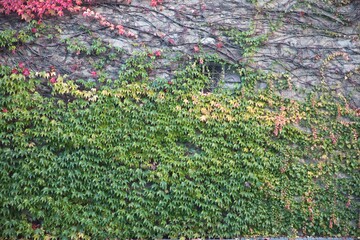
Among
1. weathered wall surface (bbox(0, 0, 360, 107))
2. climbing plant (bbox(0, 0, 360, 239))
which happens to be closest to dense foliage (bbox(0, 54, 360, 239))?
climbing plant (bbox(0, 0, 360, 239))

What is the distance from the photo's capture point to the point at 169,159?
5.88 m

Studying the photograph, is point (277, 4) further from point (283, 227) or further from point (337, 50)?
point (283, 227)

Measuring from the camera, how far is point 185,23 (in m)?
6.42

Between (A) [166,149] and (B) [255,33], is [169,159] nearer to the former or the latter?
(A) [166,149]

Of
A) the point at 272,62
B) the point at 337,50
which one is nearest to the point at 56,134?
the point at 272,62

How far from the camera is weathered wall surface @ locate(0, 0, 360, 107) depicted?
6.23 metres

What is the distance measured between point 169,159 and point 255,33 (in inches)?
103

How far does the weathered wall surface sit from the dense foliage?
300 mm

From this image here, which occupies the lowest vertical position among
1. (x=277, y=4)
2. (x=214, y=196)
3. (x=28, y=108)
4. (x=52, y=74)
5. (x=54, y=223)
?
(x=54, y=223)

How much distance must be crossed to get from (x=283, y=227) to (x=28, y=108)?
14.3 ft

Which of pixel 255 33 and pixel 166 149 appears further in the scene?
pixel 255 33

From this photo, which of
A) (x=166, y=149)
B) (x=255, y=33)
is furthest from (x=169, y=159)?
(x=255, y=33)

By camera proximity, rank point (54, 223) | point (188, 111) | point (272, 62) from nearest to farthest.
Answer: point (54, 223), point (188, 111), point (272, 62)

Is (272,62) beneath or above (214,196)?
above
